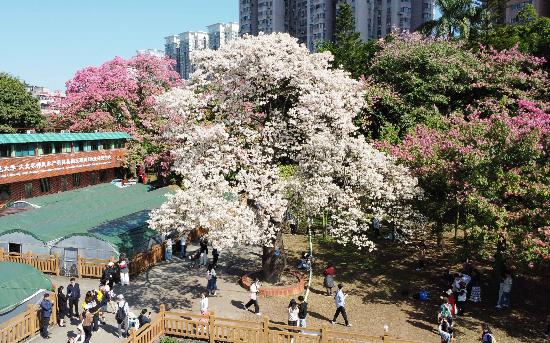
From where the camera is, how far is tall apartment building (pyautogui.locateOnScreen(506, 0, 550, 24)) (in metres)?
68.1

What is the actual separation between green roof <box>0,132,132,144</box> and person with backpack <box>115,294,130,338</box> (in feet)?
64.0

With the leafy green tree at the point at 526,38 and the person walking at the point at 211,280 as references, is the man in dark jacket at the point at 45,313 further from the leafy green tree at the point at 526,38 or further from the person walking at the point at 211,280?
the leafy green tree at the point at 526,38

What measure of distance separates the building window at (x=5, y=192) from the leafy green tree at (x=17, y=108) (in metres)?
24.8

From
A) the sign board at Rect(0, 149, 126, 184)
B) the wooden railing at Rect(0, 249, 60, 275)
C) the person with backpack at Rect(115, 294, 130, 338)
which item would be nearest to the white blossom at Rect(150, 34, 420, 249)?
the person with backpack at Rect(115, 294, 130, 338)

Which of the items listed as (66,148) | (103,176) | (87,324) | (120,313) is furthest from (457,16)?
(87,324)

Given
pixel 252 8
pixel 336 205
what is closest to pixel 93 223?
pixel 336 205

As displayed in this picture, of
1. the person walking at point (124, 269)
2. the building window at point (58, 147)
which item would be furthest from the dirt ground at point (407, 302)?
the building window at point (58, 147)

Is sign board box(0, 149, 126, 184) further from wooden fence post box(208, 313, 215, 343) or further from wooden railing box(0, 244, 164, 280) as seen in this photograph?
wooden fence post box(208, 313, 215, 343)

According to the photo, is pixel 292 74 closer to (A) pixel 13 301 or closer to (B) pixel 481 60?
(A) pixel 13 301

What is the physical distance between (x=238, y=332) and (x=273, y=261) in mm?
6467

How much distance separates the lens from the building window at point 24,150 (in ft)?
106

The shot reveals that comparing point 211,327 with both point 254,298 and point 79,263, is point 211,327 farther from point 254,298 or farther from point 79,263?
point 79,263

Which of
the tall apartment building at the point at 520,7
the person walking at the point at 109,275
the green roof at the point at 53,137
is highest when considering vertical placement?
the tall apartment building at the point at 520,7

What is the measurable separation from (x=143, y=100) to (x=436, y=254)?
38285mm
